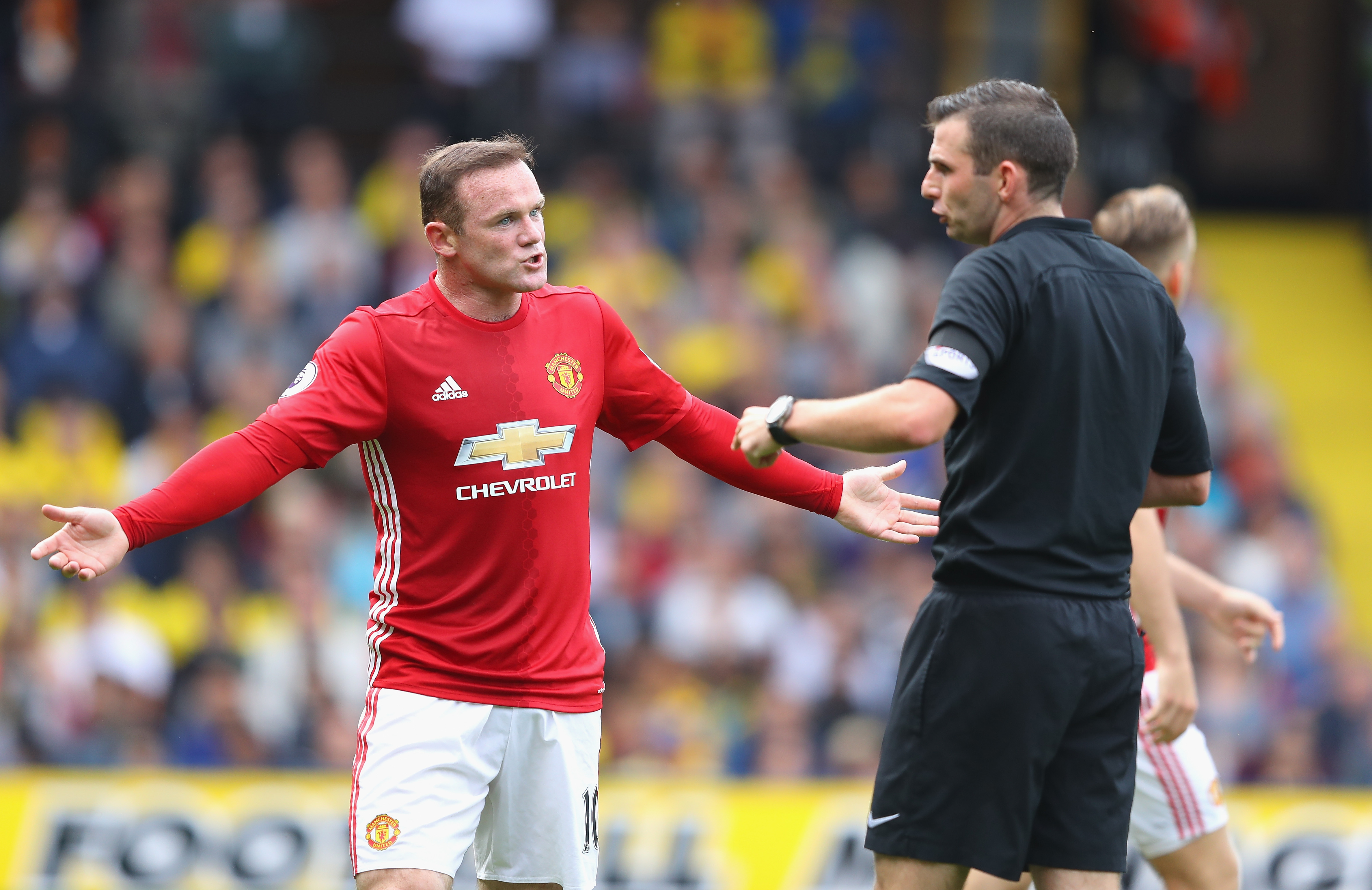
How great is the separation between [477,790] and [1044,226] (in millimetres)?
2166

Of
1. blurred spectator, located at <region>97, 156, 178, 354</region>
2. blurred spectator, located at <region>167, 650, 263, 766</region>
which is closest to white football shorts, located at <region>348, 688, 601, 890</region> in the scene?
blurred spectator, located at <region>167, 650, 263, 766</region>

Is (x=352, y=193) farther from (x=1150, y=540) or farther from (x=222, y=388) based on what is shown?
(x=1150, y=540)

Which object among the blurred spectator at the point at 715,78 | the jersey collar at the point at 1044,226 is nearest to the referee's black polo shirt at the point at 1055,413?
the jersey collar at the point at 1044,226

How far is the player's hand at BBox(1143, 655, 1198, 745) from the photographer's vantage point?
5090mm

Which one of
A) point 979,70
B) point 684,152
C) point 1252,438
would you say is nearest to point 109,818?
point 684,152

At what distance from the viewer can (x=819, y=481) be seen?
4992 mm

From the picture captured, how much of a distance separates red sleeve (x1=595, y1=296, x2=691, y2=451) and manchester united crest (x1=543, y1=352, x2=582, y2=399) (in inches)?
6.2

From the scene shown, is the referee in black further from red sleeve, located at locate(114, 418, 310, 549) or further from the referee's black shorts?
red sleeve, located at locate(114, 418, 310, 549)

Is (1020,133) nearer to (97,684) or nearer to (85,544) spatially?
(85,544)

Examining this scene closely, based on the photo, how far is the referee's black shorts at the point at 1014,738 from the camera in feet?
14.0

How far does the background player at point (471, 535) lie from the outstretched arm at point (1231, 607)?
1466 millimetres

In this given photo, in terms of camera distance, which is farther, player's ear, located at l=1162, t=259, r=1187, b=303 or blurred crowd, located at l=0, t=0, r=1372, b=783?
blurred crowd, located at l=0, t=0, r=1372, b=783

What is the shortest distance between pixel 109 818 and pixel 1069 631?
5529 mm

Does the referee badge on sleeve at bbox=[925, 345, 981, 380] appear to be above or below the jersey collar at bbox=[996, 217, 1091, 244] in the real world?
below
